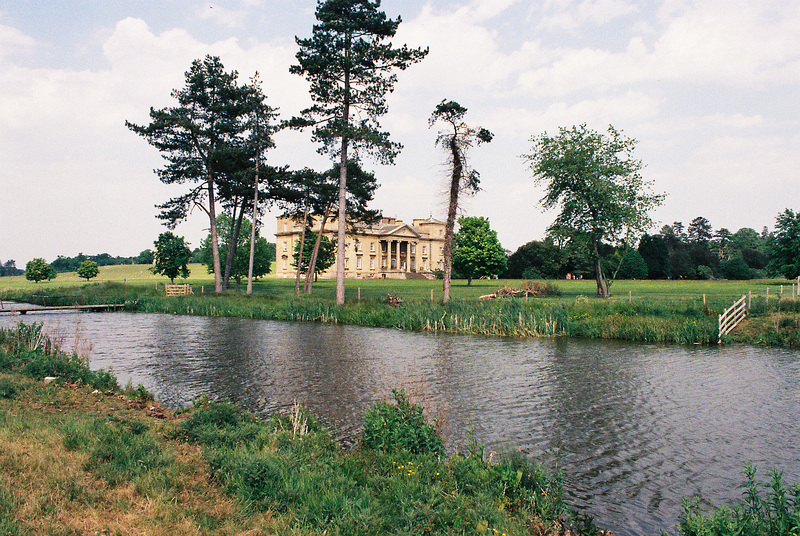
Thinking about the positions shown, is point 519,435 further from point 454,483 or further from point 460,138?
point 460,138

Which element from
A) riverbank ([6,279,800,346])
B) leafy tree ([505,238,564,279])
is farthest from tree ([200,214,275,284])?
leafy tree ([505,238,564,279])

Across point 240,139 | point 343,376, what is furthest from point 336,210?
point 343,376

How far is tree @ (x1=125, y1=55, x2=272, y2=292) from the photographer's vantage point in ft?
139

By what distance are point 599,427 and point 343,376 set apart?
7.33 m

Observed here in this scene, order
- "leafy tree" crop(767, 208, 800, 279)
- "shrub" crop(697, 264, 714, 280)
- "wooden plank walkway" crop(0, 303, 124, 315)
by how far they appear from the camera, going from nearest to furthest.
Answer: "wooden plank walkway" crop(0, 303, 124, 315), "leafy tree" crop(767, 208, 800, 279), "shrub" crop(697, 264, 714, 280)

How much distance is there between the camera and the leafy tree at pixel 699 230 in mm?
131500

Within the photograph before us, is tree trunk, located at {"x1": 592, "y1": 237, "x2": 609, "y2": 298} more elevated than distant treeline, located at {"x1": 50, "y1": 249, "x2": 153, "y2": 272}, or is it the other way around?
distant treeline, located at {"x1": 50, "y1": 249, "x2": 153, "y2": 272}

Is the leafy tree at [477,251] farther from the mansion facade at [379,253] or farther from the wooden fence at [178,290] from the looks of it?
the wooden fence at [178,290]

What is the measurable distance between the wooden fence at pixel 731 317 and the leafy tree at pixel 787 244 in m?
18.0

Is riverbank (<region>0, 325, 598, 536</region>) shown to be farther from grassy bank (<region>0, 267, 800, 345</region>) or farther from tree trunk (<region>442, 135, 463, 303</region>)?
tree trunk (<region>442, 135, 463, 303</region>)

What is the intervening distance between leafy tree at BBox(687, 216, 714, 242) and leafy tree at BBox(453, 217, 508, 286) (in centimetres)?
7747

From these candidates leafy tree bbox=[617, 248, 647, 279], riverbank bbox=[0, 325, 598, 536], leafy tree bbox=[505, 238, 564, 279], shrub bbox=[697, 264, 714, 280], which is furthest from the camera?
shrub bbox=[697, 264, 714, 280]

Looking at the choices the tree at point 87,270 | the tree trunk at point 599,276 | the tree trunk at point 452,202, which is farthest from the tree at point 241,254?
the tree trunk at point 599,276

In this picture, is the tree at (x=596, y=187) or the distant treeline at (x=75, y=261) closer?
the tree at (x=596, y=187)
